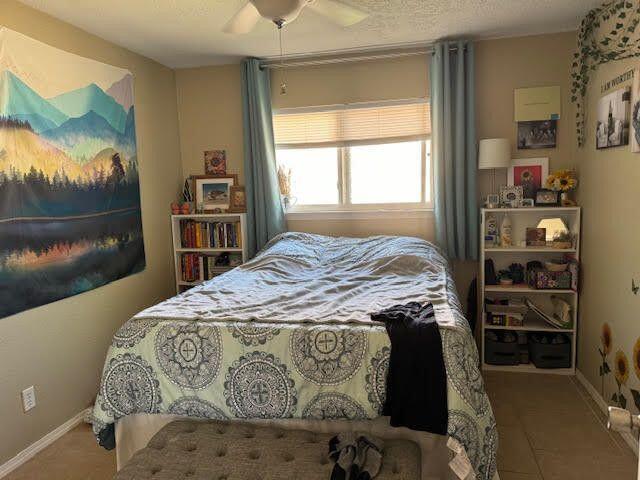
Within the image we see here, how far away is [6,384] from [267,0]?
228cm

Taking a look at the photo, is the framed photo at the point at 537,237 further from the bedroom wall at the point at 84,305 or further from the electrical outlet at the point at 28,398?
the electrical outlet at the point at 28,398

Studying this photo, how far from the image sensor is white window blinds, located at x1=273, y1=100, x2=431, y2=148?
3.52 metres

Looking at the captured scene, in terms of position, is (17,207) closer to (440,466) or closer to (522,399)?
(440,466)

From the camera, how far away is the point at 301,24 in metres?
2.88

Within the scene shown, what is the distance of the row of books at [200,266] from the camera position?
3.77m

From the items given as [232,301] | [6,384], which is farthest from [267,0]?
[6,384]

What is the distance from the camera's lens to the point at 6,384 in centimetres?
229

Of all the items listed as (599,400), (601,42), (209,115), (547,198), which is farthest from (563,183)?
(209,115)

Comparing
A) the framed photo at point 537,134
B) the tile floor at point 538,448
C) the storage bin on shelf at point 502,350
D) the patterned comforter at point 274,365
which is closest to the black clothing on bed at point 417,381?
the patterned comforter at point 274,365

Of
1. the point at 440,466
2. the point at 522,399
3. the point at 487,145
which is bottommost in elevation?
the point at 522,399

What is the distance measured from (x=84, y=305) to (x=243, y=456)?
181 centimetres

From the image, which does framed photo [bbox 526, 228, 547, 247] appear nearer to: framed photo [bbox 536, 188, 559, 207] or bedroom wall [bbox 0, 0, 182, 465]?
framed photo [bbox 536, 188, 559, 207]

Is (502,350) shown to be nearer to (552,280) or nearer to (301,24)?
(552,280)

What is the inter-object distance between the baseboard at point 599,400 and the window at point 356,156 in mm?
1646
